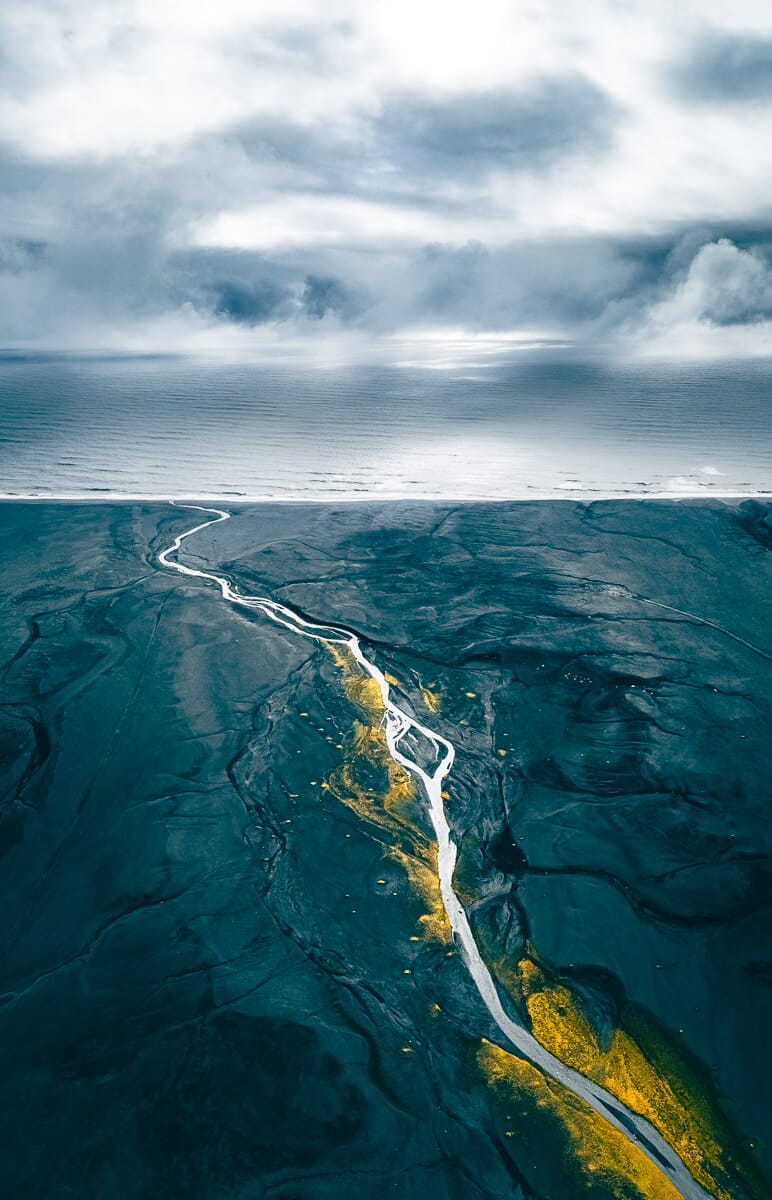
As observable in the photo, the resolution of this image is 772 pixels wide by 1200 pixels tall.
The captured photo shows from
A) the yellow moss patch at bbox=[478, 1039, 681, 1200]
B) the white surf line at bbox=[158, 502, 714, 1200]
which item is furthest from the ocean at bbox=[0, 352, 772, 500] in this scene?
the yellow moss patch at bbox=[478, 1039, 681, 1200]

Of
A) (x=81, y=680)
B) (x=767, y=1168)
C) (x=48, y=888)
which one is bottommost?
(x=767, y=1168)

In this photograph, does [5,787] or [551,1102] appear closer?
[551,1102]

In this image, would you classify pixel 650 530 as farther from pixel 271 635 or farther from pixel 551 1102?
pixel 551 1102

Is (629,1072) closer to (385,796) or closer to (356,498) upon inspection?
(385,796)

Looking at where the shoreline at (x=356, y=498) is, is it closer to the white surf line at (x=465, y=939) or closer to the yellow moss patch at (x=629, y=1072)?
the white surf line at (x=465, y=939)

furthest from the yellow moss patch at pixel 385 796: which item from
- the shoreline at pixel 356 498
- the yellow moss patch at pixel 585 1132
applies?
the shoreline at pixel 356 498

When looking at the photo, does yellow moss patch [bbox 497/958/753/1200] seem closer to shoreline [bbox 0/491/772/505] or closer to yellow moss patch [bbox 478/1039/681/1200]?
yellow moss patch [bbox 478/1039/681/1200]

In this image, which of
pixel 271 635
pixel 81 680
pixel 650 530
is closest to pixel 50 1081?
pixel 81 680
